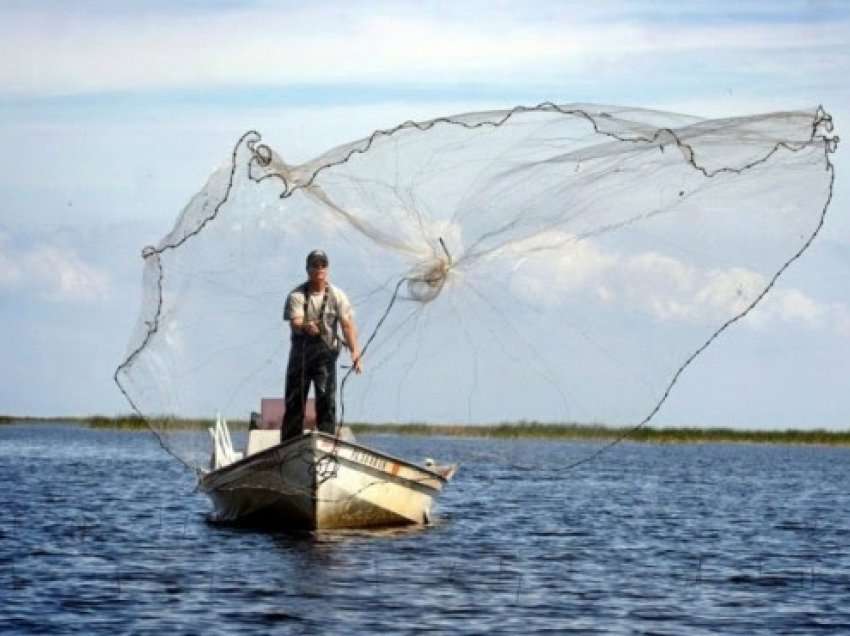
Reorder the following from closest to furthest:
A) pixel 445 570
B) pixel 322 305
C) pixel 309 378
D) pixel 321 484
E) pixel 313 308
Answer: pixel 322 305 → pixel 313 308 → pixel 445 570 → pixel 309 378 → pixel 321 484

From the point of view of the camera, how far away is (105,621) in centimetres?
1725

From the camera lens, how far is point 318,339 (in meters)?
21.5

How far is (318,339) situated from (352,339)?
1.11 m

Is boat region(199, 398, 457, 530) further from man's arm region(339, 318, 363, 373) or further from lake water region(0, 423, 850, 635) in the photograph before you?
man's arm region(339, 318, 363, 373)

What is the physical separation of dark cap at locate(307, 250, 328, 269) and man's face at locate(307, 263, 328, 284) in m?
0.02

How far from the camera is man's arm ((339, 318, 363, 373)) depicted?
20.0 meters

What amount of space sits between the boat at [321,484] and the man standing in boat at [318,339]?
385mm

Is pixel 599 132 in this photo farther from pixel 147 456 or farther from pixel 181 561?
pixel 147 456

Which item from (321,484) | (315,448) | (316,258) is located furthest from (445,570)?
(316,258)

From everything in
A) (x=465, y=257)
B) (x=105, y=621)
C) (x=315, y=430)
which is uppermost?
(x=465, y=257)

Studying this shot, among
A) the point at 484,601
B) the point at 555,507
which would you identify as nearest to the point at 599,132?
the point at 484,601

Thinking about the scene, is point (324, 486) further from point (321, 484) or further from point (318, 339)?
point (318, 339)

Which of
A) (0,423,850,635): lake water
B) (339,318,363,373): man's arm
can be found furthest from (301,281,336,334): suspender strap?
(0,423,850,635): lake water

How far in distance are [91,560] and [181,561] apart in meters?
1.11
